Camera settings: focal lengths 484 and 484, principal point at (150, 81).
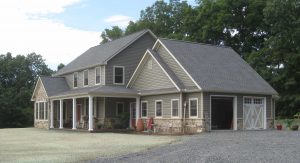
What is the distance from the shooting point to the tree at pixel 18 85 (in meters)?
60.1

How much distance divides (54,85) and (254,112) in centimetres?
1978

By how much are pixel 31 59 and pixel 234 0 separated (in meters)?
34.3

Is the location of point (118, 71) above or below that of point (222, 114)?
above

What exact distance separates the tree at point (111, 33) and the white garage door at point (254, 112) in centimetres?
3902

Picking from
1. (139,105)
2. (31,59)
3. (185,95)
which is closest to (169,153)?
(185,95)

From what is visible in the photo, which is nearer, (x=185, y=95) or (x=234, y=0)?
(x=185, y=95)

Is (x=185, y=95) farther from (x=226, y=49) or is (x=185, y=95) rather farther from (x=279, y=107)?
(x=279, y=107)

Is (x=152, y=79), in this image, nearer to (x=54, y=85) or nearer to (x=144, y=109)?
(x=144, y=109)

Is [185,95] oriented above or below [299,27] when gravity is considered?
below

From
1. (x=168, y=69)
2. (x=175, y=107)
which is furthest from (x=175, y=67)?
(x=175, y=107)

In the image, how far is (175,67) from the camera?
32.6 m

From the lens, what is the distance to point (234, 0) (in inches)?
2062

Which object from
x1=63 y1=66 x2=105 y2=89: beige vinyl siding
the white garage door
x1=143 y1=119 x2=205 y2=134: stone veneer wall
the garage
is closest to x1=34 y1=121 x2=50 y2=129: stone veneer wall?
x1=63 y1=66 x2=105 y2=89: beige vinyl siding

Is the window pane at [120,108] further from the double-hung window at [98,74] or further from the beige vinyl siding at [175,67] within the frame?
the beige vinyl siding at [175,67]
